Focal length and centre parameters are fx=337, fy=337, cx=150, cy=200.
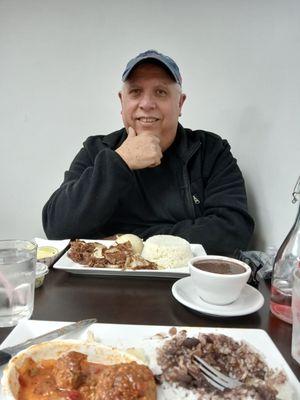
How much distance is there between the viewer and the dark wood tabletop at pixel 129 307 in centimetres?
70

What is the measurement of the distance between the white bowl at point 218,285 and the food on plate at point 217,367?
5.4 inches

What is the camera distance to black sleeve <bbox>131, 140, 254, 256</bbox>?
1.33 metres

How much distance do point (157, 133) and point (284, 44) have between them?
654 mm

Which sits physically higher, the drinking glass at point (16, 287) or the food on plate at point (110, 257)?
the drinking glass at point (16, 287)

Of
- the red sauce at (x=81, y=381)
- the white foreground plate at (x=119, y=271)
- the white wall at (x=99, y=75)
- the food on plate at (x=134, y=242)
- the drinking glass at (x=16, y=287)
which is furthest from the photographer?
the white wall at (x=99, y=75)

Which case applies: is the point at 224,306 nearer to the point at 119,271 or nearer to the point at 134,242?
the point at 119,271

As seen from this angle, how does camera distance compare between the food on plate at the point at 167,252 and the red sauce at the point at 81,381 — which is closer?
the red sauce at the point at 81,381

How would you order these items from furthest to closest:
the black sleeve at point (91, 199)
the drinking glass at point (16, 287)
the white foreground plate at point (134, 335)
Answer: the black sleeve at point (91, 199) < the drinking glass at point (16, 287) < the white foreground plate at point (134, 335)

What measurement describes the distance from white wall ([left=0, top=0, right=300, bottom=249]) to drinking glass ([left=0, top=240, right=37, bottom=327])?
1.17 m

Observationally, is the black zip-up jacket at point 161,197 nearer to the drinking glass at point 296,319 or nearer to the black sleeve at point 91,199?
the black sleeve at point 91,199

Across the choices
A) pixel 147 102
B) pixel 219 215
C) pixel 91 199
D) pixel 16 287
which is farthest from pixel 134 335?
pixel 147 102

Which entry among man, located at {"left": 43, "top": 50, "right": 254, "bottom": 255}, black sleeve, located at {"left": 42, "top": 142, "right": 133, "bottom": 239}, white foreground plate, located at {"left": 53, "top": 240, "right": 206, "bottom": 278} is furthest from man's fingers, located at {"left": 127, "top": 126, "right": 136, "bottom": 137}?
white foreground plate, located at {"left": 53, "top": 240, "right": 206, "bottom": 278}

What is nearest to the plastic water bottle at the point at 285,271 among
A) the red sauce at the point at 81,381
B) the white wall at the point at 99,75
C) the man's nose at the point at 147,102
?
the red sauce at the point at 81,381

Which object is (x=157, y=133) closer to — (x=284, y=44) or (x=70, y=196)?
(x=70, y=196)
